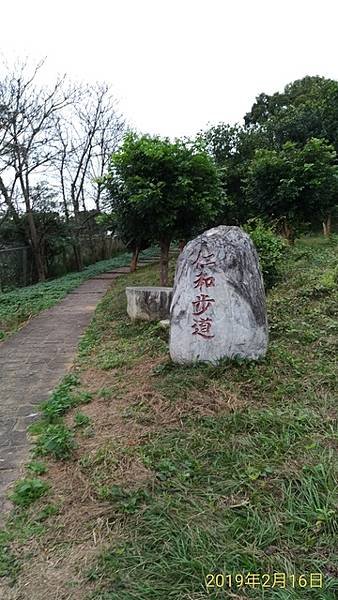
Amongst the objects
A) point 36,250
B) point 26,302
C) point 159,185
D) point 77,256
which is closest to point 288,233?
point 159,185

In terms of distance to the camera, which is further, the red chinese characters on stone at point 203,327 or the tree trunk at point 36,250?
the tree trunk at point 36,250

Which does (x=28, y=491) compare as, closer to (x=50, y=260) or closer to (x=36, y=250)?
(x=36, y=250)

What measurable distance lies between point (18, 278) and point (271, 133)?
10.2 meters

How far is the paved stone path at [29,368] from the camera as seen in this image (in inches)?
114

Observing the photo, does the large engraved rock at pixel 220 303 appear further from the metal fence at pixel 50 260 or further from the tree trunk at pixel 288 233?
the metal fence at pixel 50 260

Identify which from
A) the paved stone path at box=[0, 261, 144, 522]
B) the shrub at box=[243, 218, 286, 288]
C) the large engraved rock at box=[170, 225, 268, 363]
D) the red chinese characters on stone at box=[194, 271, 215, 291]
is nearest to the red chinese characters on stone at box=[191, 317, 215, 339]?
the large engraved rock at box=[170, 225, 268, 363]

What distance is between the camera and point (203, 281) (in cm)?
359

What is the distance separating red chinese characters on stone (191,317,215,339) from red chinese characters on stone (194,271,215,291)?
276 millimetres

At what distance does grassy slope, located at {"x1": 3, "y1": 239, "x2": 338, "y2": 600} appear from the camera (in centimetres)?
173
